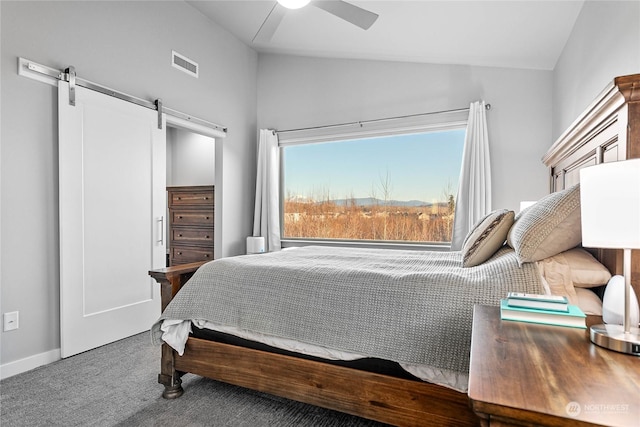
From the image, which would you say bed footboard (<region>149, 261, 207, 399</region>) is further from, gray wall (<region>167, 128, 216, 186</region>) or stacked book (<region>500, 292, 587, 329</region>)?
gray wall (<region>167, 128, 216, 186</region>)

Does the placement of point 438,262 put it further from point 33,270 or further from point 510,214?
point 33,270

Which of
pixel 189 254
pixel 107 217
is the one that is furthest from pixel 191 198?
pixel 107 217

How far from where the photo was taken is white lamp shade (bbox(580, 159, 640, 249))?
33.2 inches

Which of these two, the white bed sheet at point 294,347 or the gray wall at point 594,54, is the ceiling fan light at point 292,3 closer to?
the gray wall at point 594,54

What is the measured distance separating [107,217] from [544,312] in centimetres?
300

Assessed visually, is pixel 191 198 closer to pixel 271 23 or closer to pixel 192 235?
pixel 192 235

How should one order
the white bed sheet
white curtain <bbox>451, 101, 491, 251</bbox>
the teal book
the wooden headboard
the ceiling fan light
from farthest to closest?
white curtain <bbox>451, 101, 491, 251</bbox> < the ceiling fan light < the white bed sheet < the wooden headboard < the teal book

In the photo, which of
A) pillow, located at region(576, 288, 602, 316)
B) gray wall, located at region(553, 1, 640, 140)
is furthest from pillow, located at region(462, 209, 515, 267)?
gray wall, located at region(553, 1, 640, 140)

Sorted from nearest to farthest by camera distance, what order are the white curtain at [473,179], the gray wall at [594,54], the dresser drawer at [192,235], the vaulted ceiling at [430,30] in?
1. the gray wall at [594,54]
2. the vaulted ceiling at [430,30]
3. the white curtain at [473,179]
4. the dresser drawer at [192,235]

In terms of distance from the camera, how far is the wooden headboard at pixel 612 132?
3.96ft

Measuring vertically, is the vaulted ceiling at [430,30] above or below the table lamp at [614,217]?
above

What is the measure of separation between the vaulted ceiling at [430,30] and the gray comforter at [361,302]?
191 centimetres

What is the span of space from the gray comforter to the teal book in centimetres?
23

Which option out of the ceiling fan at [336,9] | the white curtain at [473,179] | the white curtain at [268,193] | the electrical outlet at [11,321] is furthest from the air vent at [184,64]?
the white curtain at [473,179]
